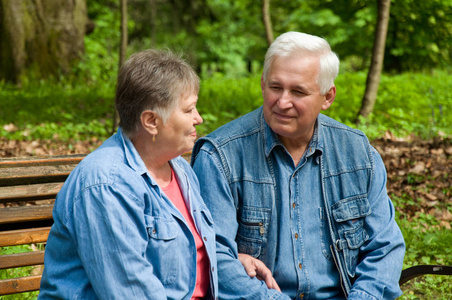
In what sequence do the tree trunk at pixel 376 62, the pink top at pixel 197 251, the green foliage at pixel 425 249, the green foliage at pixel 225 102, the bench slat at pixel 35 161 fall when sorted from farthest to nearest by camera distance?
the green foliage at pixel 225 102
the tree trunk at pixel 376 62
the green foliage at pixel 425 249
the bench slat at pixel 35 161
the pink top at pixel 197 251

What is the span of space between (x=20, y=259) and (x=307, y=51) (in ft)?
5.93

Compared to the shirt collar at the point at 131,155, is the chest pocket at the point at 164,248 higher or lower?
lower

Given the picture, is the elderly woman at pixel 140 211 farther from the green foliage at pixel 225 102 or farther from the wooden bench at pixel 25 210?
the green foliage at pixel 225 102

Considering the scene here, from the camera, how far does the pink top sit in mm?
2459

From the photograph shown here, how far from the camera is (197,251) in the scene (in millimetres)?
2455

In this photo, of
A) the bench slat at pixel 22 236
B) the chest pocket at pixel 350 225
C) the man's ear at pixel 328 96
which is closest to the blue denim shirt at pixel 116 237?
the bench slat at pixel 22 236

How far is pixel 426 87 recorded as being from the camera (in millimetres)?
→ 10086

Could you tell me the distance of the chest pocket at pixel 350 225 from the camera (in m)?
2.72

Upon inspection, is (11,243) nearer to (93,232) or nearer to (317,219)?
(93,232)

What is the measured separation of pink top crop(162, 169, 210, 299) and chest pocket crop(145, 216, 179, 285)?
0.61 feet

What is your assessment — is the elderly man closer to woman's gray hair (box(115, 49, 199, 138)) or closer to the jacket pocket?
the jacket pocket

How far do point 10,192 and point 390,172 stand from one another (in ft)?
12.8

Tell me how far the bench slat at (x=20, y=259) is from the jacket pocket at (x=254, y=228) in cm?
107

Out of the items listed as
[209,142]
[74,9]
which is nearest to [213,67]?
[74,9]
